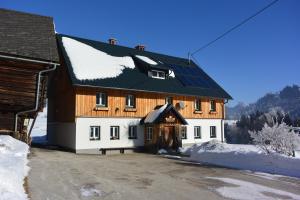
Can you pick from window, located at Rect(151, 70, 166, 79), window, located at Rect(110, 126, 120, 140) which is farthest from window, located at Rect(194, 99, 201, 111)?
window, located at Rect(110, 126, 120, 140)

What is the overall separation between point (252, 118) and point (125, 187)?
395ft

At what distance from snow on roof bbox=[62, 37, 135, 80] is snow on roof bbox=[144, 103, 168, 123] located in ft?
14.7

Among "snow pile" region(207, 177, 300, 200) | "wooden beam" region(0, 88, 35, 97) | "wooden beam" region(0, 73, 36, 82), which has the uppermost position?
"wooden beam" region(0, 73, 36, 82)

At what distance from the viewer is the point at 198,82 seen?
33344 mm

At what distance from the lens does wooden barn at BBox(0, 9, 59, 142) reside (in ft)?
56.3

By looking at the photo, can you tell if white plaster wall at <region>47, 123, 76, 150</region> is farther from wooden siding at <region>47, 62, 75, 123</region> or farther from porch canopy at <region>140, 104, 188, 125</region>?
porch canopy at <region>140, 104, 188, 125</region>

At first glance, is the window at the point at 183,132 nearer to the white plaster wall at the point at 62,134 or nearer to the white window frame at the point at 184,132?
the white window frame at the point at 184,132

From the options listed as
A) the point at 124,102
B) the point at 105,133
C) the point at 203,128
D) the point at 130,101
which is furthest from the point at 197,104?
the point at 105,133

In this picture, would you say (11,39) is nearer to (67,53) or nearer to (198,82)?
(67,53)

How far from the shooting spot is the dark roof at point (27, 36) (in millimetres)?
17078

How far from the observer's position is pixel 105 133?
25.3 m

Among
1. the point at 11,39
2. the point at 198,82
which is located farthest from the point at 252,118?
the point at 11,39

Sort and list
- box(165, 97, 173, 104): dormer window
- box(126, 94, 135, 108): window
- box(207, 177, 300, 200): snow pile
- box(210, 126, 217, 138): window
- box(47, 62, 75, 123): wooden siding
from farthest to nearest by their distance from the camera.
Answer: box(210, 126, 217, 138): window → box(165, 97, 173, 104): dormer window → box(126, 94, 135, 108): window → box(47, 62, 75, 123): wooden siding → box(207, 177, 300, 200): snow pile

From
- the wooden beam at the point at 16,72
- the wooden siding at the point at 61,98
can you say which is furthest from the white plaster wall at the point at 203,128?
the wooden beam at the point at 16,72
